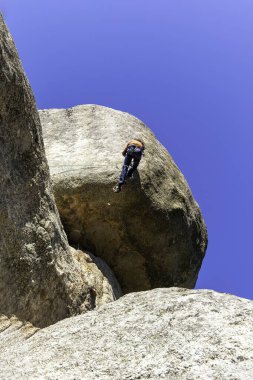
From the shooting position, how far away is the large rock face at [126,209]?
9.18m

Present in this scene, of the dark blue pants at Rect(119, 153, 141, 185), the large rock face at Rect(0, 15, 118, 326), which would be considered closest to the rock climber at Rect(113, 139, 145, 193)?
the dark blue pants at Rect(119, 153, 141, 185)

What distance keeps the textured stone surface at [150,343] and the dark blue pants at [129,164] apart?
536cm

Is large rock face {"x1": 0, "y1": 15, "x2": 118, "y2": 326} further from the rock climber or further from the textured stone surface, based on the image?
the rock climber

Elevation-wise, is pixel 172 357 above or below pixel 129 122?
below

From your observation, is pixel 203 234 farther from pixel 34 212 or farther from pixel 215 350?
pixel 215 350

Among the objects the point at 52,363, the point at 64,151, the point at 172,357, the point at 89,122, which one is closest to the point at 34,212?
the point at 52,363

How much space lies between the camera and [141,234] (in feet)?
31.0

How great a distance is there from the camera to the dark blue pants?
9.09m

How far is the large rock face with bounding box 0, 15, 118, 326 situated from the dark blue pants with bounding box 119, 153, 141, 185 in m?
2.69

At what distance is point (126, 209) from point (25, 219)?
377 cm

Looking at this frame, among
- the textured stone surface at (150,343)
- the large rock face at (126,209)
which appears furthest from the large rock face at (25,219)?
the large rock face at (126,209)

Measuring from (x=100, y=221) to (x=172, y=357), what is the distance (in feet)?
21.0

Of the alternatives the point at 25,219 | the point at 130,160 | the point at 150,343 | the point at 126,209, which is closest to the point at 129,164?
the point at 130,160

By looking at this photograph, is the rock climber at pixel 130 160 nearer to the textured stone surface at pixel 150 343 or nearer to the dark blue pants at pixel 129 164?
the dark blue pants at pixel 129 164
